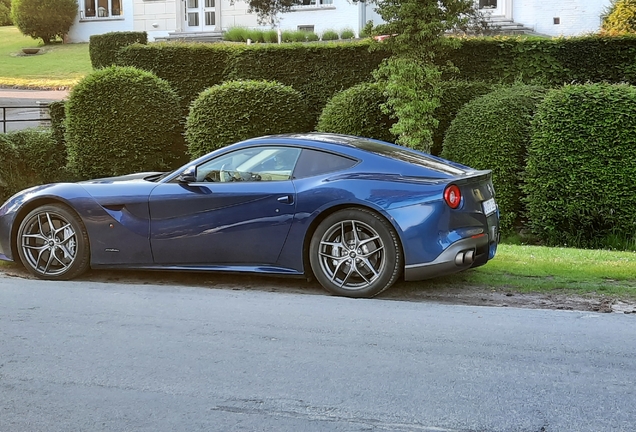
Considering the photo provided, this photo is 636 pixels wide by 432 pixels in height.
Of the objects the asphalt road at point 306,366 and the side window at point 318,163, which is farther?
the side window at point 318,163

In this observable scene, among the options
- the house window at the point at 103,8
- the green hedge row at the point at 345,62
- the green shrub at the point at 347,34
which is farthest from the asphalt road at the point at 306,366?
the house window at the point at 103,8

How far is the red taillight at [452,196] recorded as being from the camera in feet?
22.6

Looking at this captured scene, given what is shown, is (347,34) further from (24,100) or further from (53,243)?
(53,243)

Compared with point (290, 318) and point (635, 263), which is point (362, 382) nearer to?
point (290, 318)

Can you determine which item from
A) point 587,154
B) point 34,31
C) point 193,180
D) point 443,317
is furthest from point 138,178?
point 34,31

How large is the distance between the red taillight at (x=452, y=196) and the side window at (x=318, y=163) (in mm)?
888

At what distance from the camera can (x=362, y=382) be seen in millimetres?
4828

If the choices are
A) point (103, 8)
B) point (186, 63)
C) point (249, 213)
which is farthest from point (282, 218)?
point (103, 8)

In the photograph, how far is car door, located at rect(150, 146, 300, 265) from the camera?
24.1 ft

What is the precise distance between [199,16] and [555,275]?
108 feet

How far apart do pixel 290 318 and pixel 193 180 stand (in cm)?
197

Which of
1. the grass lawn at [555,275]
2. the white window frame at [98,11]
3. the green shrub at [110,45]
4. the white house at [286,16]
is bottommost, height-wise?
the grass lawn at [555,275]

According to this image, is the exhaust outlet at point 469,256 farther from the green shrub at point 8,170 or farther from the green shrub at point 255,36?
the green shrub at point 255,36

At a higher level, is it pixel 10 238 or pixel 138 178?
pixel 138 178
